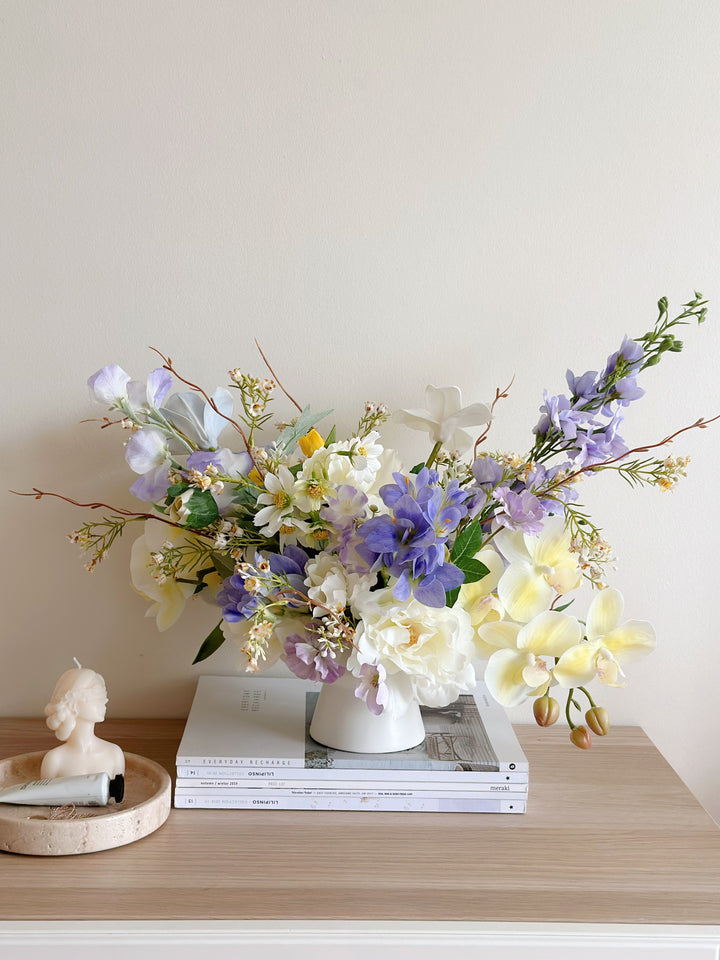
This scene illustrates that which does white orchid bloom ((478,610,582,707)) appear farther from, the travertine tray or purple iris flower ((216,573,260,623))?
the travertine tray

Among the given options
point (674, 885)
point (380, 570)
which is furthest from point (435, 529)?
point (674, 885)

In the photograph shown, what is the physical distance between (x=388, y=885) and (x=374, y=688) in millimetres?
182

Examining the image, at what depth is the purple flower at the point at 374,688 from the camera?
910 mm

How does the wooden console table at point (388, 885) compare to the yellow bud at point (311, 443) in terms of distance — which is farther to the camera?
the yellow bud at point (311, 443)

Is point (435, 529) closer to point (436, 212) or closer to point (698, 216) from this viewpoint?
point (436, 212)

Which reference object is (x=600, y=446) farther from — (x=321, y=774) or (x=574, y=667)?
(x=321, y=774)

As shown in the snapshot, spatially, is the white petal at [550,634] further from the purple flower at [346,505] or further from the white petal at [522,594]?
the purple flower at [346,505]

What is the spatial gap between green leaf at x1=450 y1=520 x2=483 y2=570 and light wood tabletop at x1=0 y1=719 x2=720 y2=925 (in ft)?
0.96

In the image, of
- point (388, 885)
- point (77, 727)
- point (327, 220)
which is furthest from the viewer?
point (327, 220)

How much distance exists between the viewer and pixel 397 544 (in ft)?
2.83

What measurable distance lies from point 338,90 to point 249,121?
114 mm

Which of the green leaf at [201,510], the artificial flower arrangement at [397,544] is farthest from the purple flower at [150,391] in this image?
the green leaf at [201,510]

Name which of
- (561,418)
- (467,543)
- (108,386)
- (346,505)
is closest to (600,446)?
(561,418)

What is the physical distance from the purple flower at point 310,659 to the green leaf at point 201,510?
0.15m
